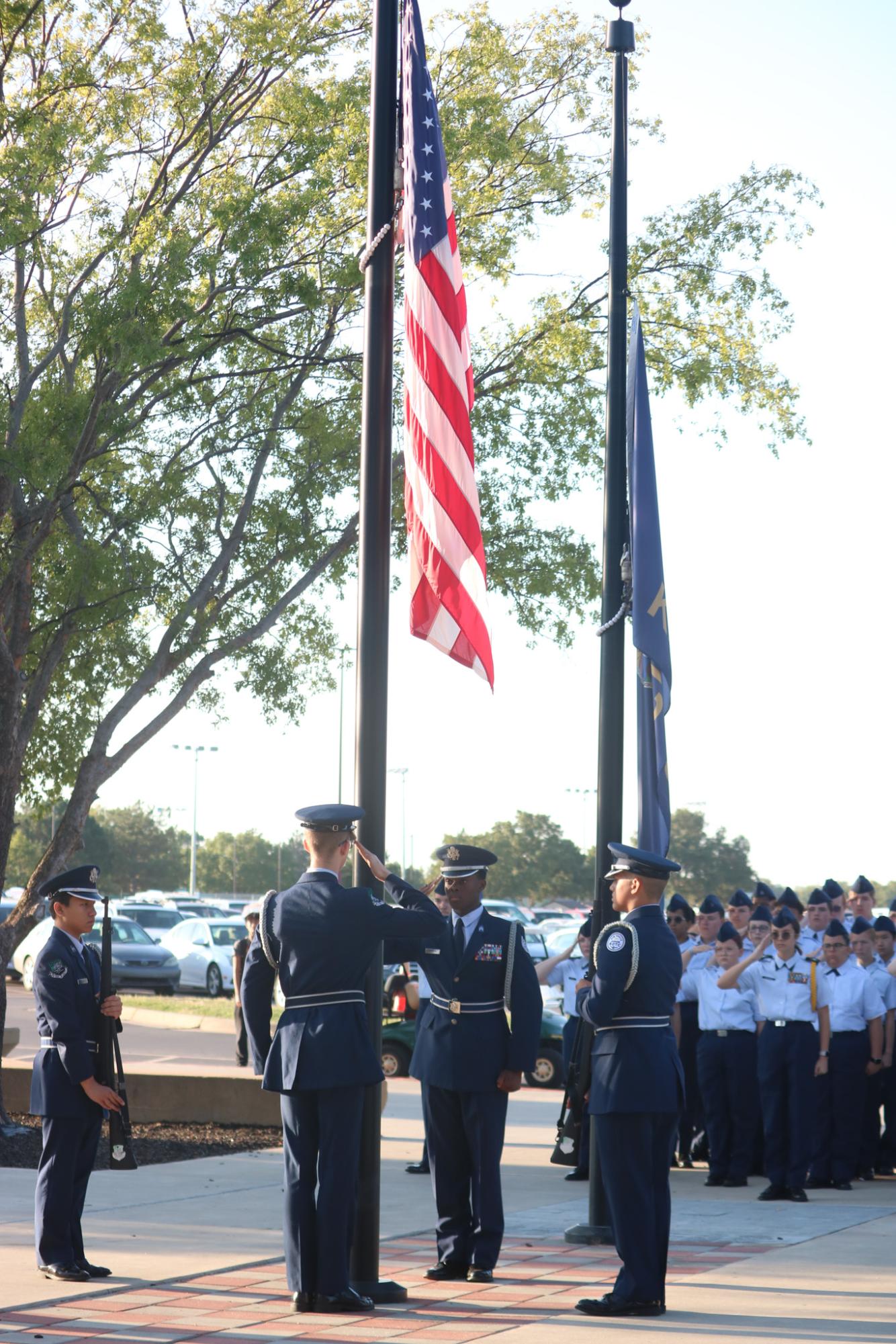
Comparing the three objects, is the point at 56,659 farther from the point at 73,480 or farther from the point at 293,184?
the point at 293,184

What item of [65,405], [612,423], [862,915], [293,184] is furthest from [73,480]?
[862,915]

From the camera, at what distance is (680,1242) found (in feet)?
31.0

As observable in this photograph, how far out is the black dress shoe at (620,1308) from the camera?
23.9 ft

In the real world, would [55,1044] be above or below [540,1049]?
above

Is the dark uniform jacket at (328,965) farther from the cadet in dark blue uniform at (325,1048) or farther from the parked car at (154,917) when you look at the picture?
the parked car at (154,917)

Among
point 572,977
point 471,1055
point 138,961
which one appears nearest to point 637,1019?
point 471,1055

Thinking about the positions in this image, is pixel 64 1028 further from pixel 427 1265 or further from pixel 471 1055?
pixel 427 1265

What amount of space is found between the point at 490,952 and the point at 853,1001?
5140 millimetres

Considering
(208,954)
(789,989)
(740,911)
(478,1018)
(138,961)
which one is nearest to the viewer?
(478,1018)

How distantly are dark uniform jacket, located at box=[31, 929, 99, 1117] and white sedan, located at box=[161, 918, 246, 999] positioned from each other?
25697 millimetres

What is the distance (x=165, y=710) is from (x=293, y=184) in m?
4.30

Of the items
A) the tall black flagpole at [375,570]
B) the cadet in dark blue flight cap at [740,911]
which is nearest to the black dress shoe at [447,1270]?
the tall black flagpole at [375,570]

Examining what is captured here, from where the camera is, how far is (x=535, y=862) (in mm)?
106250

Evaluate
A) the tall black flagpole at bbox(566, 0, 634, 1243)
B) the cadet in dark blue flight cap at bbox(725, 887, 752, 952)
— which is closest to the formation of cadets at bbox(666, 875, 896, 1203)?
the cadet in dark blue flight cap at bbox(725, 887, 752, 952)
